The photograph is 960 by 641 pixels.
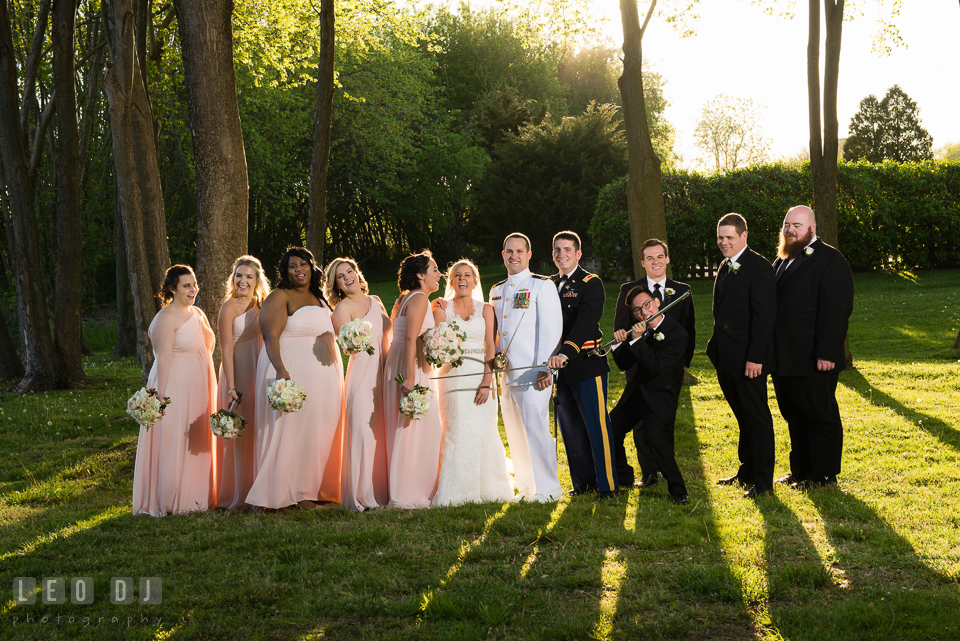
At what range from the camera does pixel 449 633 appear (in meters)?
4.06

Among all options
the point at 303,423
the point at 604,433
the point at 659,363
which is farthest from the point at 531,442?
the point at 303,423

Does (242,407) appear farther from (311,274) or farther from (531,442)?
(531,442)

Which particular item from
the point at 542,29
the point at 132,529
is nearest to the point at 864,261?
the point at 542,29

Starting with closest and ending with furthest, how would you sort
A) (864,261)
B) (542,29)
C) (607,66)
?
(542,29) → (864,261) → (607,66)

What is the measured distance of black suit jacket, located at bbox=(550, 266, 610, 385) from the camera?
671cm

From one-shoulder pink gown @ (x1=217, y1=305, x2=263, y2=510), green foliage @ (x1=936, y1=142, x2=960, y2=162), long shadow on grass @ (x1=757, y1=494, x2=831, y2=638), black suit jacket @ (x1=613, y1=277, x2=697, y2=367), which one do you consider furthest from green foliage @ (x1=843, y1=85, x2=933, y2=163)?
one-shoulder pink gown @ (x1=217, y1=305, x2=263, y2=510)

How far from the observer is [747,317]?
6605 millimetres

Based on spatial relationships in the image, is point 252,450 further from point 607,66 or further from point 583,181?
point 607,66

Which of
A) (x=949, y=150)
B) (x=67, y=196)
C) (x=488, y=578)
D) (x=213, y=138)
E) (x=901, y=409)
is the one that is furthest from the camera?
(x=949, y=150)

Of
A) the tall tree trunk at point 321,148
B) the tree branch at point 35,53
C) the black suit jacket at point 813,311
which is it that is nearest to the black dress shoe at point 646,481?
the black suit jacket at point 813,311

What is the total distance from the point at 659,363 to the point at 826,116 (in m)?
8.35

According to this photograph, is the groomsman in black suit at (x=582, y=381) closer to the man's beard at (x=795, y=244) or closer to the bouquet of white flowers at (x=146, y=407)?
the man's beard at (x=795, y=244)

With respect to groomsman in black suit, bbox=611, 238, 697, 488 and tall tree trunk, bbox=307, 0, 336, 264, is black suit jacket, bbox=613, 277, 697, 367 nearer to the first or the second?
groomsman in black suit, bbox=611, 238, 697, 488

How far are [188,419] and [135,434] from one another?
402cm
